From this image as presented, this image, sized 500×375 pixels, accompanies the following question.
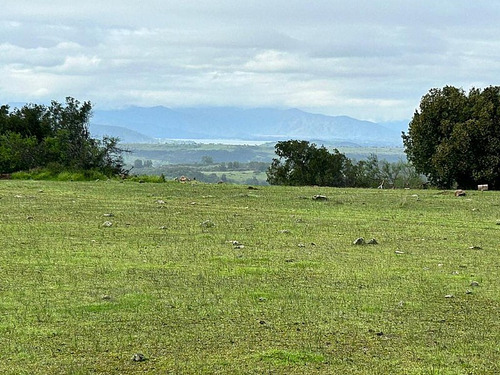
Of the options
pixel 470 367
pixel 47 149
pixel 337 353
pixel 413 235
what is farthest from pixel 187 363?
pixel 47 149

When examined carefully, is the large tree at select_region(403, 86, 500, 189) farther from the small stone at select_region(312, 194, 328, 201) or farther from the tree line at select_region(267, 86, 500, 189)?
the small stone at select_region(312, 194, 328, 201)

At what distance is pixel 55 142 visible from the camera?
1527 inches

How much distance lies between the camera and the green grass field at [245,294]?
654 cm

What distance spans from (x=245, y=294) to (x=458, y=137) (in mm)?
26691

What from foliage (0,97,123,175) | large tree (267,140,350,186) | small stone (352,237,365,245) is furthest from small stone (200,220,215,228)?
large tree (267,140,350,186)

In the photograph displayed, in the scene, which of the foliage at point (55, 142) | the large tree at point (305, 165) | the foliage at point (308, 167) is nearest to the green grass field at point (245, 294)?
the foliage at point (55, 142)

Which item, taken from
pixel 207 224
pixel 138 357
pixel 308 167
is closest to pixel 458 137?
pixel 308 167

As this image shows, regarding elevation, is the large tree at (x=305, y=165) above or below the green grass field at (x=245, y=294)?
above

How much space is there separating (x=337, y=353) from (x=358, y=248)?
6080 millimetres

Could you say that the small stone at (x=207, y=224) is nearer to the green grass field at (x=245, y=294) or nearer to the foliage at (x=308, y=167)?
the green grass field at (x=245, y=294)

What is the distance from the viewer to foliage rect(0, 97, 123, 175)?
35875 millimetres

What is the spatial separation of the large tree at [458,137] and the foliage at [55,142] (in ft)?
53.3

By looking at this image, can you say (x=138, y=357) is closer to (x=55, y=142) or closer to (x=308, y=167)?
(x=55, y=142)

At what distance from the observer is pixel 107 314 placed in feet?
25.7
